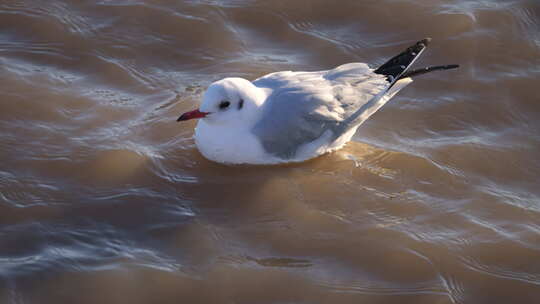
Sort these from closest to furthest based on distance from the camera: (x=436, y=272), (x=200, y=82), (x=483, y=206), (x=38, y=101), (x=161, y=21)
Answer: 1. (x=436, y=272)
2. (x=483, y=206)
3. (x=38, y=101)
4. (x=200, y=82)
5. (x=161, y=21)

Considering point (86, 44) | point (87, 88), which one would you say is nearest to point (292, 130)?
point (87, 88)

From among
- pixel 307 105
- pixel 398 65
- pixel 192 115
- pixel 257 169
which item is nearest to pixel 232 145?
pixel 257 169

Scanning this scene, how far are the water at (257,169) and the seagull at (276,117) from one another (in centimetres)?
16

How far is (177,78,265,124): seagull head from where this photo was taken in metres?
5.35

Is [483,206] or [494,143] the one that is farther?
[494,143]

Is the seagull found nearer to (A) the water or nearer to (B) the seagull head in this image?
(B) the seagull head

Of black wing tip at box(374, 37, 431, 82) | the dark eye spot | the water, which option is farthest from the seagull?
black wing tip at box(374, 37, 431, 82)

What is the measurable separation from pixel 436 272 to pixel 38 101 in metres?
3.27

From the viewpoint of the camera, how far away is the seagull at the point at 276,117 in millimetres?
5438

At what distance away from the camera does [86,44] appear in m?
6.66

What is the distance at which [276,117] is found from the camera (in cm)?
551

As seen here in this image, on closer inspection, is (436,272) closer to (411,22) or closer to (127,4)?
(411,22)

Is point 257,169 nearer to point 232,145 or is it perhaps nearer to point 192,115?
point 232,145

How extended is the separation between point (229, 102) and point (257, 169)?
54 cm
